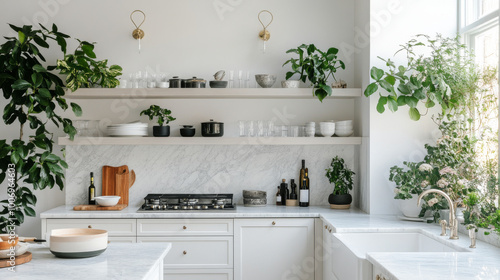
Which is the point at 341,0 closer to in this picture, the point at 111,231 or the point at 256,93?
the point at 256,93

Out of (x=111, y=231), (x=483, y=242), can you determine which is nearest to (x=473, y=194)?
(x=483, y=242)

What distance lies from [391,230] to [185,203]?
1864mm

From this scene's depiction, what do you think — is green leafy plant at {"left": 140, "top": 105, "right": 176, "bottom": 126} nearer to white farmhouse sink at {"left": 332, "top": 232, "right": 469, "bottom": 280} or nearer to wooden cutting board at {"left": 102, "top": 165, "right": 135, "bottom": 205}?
wooden cutting board at {"left": 102, "top": 165, "right": 135, "bottom": 205}

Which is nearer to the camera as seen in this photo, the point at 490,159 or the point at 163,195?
the point at 490,159

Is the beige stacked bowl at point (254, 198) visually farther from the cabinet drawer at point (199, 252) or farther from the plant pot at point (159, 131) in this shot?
the plant pot at point (159, 131)

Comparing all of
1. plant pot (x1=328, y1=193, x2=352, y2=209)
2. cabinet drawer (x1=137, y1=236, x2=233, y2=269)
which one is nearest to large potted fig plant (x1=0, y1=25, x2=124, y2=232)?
cabinet drawer (x1=137, y1=236, x2=233, y2=269)

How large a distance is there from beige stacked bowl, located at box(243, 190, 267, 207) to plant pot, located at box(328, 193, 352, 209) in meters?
0.65

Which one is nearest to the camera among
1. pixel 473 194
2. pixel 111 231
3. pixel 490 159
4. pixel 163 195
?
pixel 473 194

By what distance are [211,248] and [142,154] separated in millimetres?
1266

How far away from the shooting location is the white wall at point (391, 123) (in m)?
4.80

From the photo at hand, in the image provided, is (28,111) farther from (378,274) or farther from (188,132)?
(378,274)

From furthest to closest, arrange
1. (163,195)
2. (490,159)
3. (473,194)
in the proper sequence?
(163,195)
(490,159)
(473,194)

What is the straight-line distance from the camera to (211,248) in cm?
472

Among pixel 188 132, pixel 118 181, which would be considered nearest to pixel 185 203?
pixel 188 132
